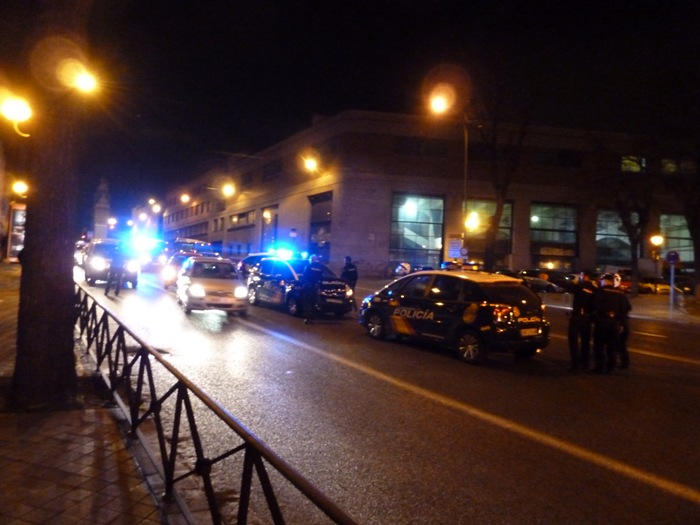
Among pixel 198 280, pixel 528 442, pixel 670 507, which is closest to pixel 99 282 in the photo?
pixel 198 280

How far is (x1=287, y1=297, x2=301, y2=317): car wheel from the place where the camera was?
17.6 m

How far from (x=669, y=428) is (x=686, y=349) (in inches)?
330

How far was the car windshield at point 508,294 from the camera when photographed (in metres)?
10.8

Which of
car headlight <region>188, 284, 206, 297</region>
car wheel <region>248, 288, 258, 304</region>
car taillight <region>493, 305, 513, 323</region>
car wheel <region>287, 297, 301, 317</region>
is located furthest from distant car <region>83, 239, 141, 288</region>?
car taillight <region>493, 305, 513, 323</region>

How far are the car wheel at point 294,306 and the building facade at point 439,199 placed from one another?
82.6 feet

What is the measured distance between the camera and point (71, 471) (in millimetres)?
4781

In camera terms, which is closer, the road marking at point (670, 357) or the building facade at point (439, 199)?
the road marking at point (670, 357)

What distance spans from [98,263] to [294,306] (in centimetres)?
1182

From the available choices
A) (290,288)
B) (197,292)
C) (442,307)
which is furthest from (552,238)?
(442,307)

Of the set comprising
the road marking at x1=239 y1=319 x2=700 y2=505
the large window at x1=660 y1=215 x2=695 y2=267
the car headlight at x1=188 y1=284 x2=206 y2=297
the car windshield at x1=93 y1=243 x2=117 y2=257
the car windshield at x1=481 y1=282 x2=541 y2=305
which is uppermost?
the large window at x1=660 y1=215 x2=695 y2=267

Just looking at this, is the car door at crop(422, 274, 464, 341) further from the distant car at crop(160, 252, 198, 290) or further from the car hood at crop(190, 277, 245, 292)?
the distant car at crop(160, 252, 198, 290)

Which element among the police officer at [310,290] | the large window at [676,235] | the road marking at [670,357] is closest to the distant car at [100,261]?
the police officer at [310,290]

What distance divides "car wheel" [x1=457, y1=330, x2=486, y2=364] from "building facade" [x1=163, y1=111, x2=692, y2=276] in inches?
1218

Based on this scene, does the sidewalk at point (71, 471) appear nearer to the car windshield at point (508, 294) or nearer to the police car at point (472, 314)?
the police car at point (472, 314)
